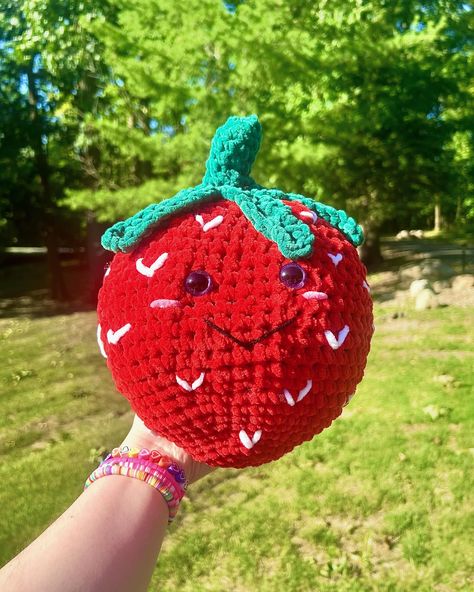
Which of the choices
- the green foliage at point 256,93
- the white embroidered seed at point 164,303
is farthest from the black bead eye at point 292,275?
the green foliage at point 256,93

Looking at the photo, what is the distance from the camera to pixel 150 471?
1355mm

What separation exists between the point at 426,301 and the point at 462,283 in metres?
1.94

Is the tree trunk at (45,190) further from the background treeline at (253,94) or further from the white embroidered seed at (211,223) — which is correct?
the white embroidered seed at (211,223)

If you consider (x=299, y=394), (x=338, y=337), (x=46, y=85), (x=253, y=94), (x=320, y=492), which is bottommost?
(x=320, y=492)

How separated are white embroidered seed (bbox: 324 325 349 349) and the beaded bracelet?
1.67 feet

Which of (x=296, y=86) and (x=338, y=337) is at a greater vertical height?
(x=296, y=86)

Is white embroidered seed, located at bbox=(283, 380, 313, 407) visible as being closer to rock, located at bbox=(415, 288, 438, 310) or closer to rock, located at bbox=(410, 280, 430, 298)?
rock, located at bbox=(415, 288, 438, 310)

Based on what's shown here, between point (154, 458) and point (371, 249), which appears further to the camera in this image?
point (371, 249)

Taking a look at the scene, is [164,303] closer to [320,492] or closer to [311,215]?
[311,215]

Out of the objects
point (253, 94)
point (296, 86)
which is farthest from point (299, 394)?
point (296, 86)

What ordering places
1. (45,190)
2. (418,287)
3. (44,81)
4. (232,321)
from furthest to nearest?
1. (45,190)
2. (44,81)
3. (418,287)
4. (232,321)

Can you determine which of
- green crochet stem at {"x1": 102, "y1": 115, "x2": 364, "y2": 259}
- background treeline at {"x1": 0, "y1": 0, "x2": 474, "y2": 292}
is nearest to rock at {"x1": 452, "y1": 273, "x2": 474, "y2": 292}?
background treeline at {"x1": 0, "y1": 0, "x2": 474, "y2": 292}

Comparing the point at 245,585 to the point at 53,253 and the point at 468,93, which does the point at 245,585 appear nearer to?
the point at 468,93

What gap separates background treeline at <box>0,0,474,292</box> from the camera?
353 inches
